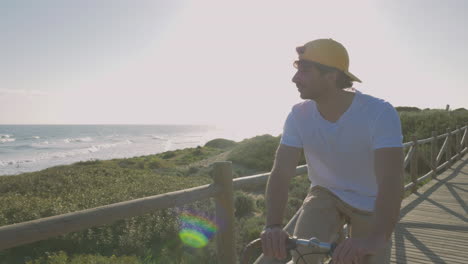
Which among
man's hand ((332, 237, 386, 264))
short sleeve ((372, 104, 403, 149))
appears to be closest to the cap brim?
short sleeve ((372, 104, 403, 149))

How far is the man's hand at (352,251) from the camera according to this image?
1.51m

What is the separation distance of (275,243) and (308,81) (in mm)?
884

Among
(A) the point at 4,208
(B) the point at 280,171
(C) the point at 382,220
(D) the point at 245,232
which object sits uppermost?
(B) the point at 280,171

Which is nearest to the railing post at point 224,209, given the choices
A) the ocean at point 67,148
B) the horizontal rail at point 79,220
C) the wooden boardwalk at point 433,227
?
the horizontal rail at point 79,220

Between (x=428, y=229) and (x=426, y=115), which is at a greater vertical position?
(x=426, y=115)

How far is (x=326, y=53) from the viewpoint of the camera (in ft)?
6.61

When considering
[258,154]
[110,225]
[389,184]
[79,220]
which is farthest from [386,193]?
[258,154]

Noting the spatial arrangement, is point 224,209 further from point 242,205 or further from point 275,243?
point 242,205

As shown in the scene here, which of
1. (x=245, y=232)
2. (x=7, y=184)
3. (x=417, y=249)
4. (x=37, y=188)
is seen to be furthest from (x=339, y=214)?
(x=7, y=184)

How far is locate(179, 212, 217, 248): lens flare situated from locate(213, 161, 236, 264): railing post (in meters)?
3.14

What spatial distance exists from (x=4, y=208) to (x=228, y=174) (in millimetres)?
5611

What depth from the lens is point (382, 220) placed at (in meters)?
1.76

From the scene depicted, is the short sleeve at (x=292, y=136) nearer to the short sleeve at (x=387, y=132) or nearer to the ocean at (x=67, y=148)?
the short sleeve at (x=387, y=132)

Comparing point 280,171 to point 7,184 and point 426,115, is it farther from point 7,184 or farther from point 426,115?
point 426,115
